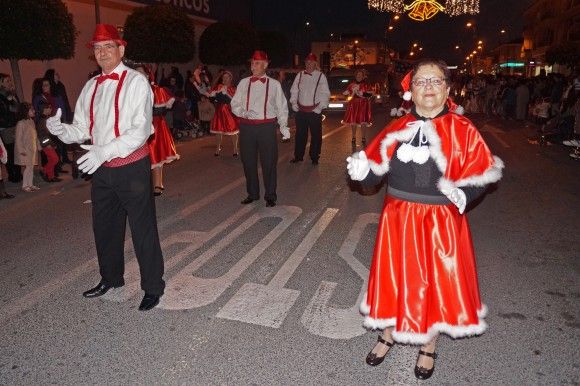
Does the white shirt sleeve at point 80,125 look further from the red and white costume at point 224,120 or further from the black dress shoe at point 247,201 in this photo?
the red and white costume at point 224,120

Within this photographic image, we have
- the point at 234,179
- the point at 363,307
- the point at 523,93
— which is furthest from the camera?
the point at 523,93

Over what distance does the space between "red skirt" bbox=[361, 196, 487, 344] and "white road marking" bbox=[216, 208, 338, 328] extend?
1.16 meters

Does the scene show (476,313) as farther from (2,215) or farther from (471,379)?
(2,215)

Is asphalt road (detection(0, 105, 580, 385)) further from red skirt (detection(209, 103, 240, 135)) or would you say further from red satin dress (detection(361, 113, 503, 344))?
red skirt (detection(209, 103, 240, 135))

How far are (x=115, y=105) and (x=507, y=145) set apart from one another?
42.3 feet

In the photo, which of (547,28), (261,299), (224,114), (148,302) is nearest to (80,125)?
(148,302)

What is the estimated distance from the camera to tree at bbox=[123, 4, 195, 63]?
707 inches

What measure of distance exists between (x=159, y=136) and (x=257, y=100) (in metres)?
1.77

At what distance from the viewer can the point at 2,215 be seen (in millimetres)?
7160

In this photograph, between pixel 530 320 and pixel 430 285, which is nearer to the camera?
pixel 430 285

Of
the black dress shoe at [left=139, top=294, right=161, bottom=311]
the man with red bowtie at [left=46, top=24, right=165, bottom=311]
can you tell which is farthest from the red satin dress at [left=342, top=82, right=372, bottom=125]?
the black dress shoe at [left=139, top=294, right=161, bottom=311]

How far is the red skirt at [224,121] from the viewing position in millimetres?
11680

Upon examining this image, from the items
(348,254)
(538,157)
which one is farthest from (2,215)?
(538,157)

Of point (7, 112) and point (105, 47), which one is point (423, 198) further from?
point (7, 112)
